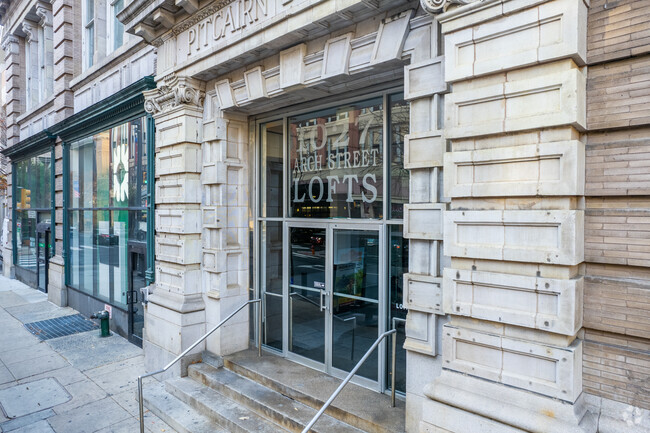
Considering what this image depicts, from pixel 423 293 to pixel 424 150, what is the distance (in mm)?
1510

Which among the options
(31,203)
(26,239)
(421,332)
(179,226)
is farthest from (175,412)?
(26,239)

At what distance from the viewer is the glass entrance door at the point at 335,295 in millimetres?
5594

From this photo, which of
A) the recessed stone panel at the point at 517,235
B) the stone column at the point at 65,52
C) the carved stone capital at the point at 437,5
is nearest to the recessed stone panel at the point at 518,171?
the recessed stone panel at the point at 517,235

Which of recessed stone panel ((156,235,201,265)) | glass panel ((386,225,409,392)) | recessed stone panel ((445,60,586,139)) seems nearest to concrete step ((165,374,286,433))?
glass panel ((386,225,409,392))

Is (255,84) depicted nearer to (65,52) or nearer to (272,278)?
(272,278)

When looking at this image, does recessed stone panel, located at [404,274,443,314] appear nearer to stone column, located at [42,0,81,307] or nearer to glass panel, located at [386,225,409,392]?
glass panel, located at [386,225,409,392]

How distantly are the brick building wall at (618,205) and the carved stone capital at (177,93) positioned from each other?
5917 millimetres

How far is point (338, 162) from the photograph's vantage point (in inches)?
239

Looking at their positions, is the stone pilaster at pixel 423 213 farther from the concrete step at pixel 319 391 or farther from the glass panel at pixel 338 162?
the glass panel at pixel 338 162

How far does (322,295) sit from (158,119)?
15.6 ft

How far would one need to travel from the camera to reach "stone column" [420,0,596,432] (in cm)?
311

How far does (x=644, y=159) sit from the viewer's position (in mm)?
3010

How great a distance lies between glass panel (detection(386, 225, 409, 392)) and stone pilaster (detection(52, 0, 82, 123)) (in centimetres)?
1253

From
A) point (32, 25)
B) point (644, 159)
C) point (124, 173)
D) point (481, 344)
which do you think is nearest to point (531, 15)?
point (644, 159)
